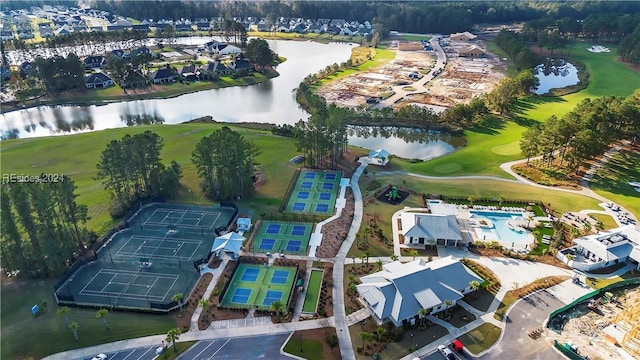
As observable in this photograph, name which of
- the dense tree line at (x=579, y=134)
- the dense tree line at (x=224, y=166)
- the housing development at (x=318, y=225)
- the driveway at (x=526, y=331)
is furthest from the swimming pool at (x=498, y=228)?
the dense tree line at (x=224, y=166)

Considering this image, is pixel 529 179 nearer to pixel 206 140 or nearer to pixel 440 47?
pixel 206 140

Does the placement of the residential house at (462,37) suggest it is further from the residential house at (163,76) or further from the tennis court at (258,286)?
the tennis court at (258,286)

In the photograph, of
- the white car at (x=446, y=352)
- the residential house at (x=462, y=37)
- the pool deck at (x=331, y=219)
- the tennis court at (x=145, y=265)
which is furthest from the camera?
the residential house at (x=462, y=37)

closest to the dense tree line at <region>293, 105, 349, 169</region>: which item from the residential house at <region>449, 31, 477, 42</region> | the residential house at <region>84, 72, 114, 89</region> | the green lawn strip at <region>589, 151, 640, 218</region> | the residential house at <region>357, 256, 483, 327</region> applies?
the residential house at <region>357, 256, 483, 327</region>

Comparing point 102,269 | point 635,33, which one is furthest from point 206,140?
point 635,33

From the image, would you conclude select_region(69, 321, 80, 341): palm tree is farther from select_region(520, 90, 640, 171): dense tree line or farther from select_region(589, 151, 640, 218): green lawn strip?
select_region(589, 151, 640, 218): green lawn strip

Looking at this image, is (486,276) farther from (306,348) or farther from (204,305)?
(204,305)

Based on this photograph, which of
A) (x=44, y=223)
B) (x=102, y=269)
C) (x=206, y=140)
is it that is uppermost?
(x=206, y=140)

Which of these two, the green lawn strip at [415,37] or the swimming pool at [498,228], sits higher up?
the green lawn strip at [415,37]
